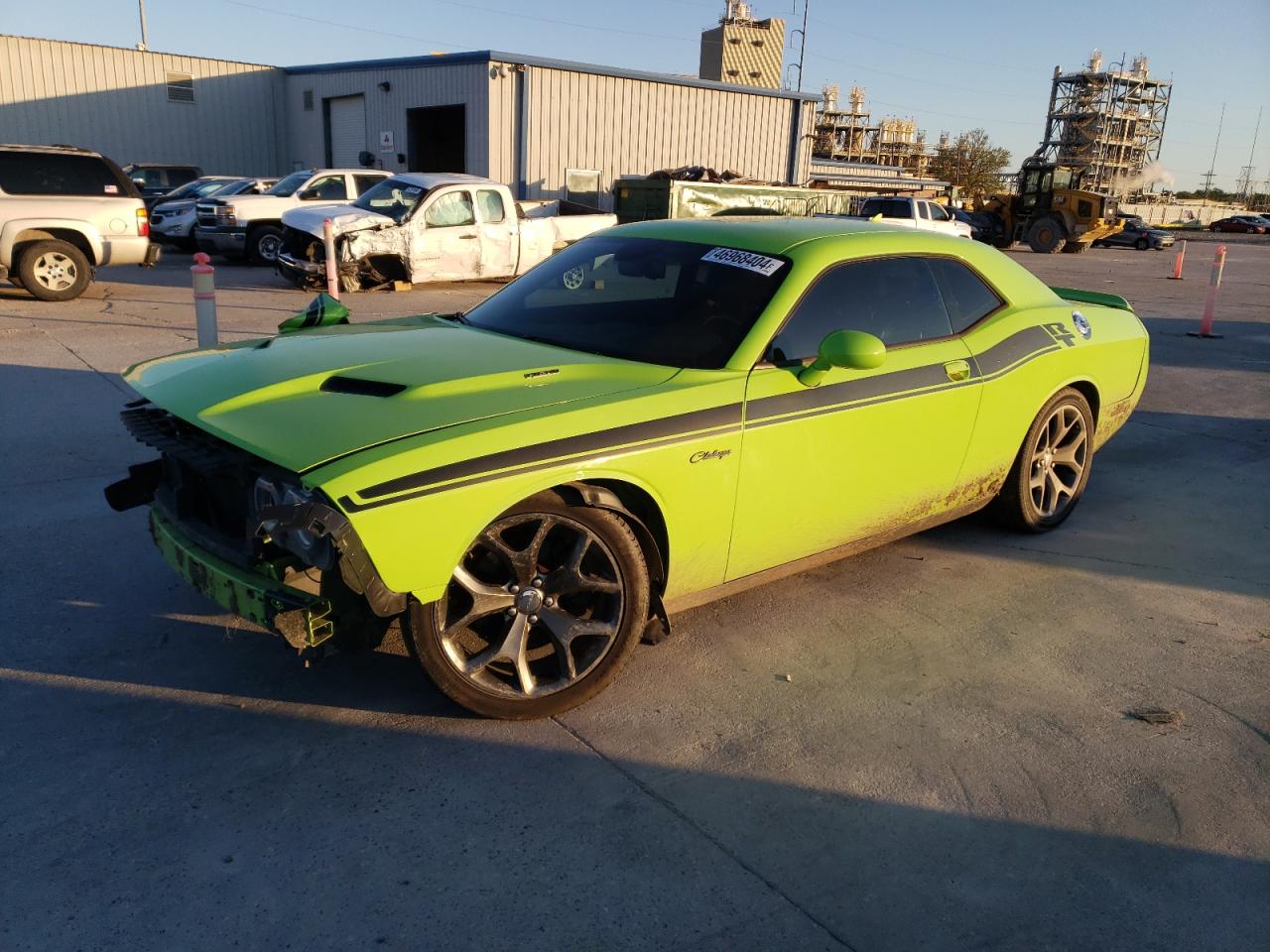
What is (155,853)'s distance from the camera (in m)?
2.58

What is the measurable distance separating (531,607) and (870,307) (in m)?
1.98

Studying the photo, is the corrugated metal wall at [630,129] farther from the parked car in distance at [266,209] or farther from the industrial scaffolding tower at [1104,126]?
the industrial scaffolding tower at [1104,126]

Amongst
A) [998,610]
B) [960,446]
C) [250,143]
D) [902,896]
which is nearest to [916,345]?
[960,446]

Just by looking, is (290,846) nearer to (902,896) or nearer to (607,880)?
(607,880)

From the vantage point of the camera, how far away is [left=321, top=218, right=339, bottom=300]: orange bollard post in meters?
13.1

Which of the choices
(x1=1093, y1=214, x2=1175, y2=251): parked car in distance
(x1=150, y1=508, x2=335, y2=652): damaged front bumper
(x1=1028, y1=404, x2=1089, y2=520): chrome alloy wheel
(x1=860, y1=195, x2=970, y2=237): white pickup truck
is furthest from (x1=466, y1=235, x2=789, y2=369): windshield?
(x1=1093, y1=214, x2=1175, y2=251): parked car in distance

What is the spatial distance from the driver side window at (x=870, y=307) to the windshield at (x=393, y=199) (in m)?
11.3

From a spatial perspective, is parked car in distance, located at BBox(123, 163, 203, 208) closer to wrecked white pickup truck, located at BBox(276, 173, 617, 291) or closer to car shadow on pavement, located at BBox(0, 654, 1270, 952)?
wrecked white pickup truck, located at BBox(276, 173, 617, 291)

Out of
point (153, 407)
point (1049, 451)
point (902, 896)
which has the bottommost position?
point (902, 896)

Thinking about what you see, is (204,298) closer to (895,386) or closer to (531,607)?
(531,607)

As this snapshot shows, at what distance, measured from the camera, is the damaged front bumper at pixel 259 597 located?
9.27ft

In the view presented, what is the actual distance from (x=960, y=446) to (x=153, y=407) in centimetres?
331

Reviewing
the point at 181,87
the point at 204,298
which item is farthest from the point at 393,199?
the point at 181,87

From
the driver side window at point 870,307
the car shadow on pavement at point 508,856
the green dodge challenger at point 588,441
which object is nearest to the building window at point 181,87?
the green dodge challenger at point 588,441
